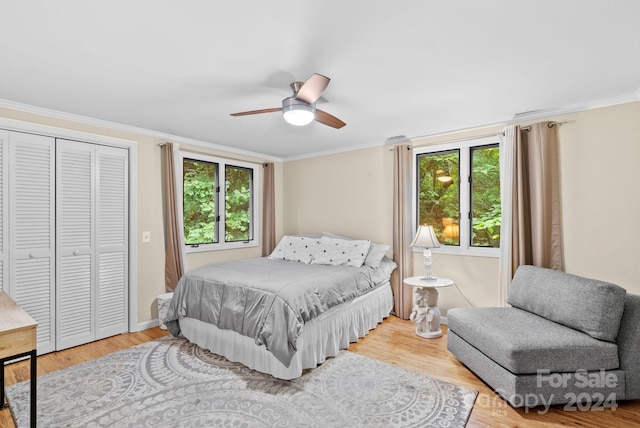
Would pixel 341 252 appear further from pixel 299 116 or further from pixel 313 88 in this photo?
pixel 313 88

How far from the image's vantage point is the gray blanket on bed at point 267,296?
249 cm

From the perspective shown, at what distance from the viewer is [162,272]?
13.1ft

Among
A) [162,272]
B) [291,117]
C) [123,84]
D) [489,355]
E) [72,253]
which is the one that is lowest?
[489,355]

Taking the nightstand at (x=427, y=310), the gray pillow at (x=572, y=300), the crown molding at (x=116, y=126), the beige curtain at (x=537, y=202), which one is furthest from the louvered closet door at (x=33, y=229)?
the beige curtain at (x=537, y=202)

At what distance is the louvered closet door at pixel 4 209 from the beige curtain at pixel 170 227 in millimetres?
1425

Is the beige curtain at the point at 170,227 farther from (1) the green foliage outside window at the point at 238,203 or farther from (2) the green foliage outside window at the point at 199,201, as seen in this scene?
(1) the green foliage outside window at the point at 238,203

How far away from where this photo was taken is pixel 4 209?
9.45 feet

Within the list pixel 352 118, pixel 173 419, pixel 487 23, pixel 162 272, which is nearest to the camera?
pixel 487 23

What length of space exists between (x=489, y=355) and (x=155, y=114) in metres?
3.76

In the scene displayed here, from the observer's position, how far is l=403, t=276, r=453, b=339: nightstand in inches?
139

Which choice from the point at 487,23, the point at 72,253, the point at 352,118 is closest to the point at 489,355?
the point at 487,23

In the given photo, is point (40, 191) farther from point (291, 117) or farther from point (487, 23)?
point (487, 23)

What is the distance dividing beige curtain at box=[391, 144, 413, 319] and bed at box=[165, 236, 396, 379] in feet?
0.98

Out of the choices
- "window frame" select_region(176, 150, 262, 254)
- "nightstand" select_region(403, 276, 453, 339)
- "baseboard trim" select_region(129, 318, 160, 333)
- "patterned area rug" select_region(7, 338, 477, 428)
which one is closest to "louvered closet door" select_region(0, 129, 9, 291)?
"patterned area rug" select_region(7, 338, 477, 428)
